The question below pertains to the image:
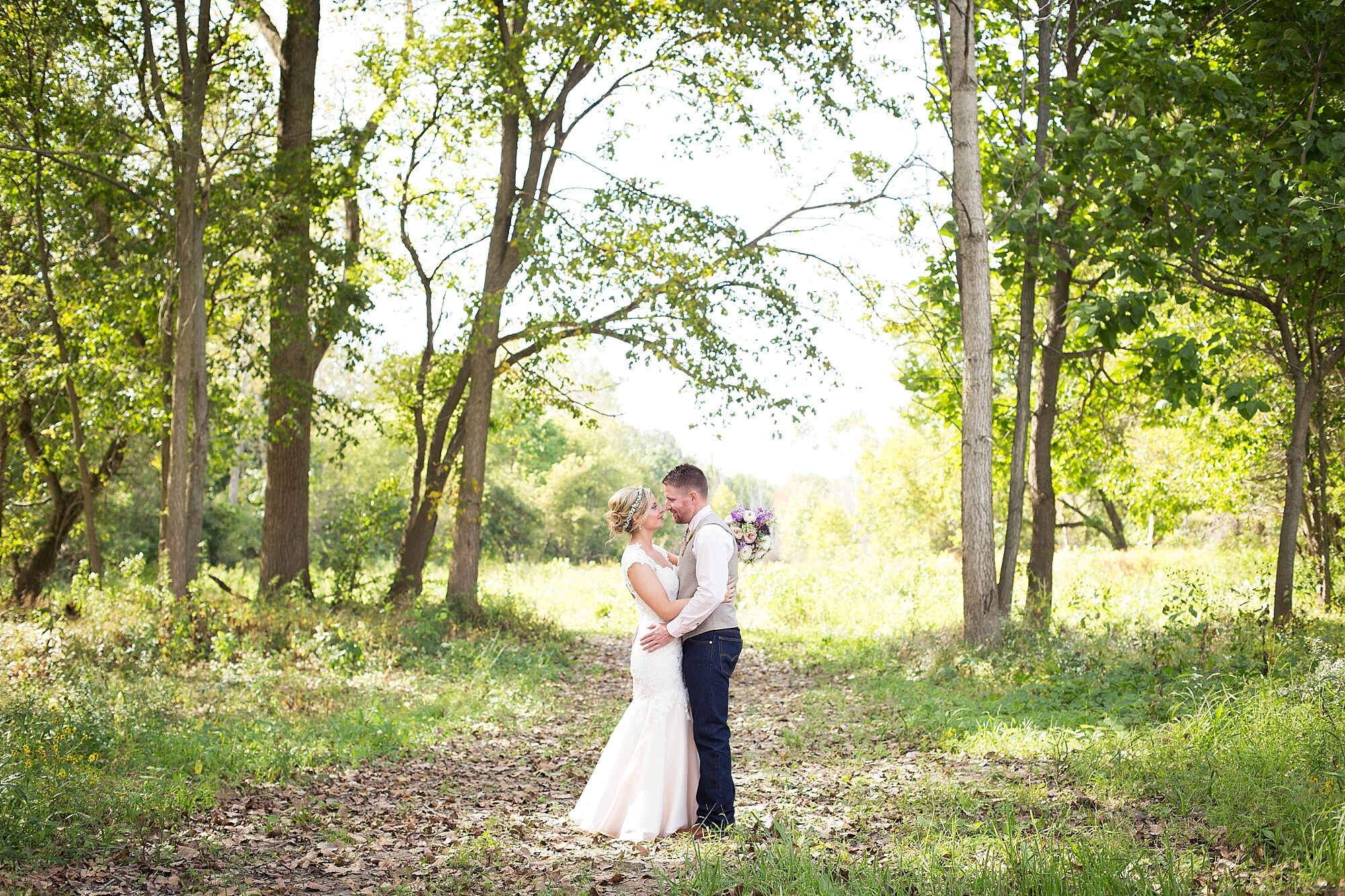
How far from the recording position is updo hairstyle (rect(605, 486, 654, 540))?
22.2ft

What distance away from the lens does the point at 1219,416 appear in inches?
794

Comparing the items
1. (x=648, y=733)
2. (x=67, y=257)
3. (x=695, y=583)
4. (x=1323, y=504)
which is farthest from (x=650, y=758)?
(x=67, y=257)

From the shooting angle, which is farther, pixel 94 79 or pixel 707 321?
pixel 707 321

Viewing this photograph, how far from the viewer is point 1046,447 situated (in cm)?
1398

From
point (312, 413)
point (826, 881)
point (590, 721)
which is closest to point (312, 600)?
point (312, 413)

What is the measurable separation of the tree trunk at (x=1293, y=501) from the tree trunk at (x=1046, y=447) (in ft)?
9.02

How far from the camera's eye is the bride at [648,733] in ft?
21.9

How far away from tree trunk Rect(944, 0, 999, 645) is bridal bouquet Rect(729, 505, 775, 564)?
535cm

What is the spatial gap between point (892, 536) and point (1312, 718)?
36.7m

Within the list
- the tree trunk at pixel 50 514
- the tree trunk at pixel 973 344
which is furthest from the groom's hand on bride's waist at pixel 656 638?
the tree trunk at pixel 50 514

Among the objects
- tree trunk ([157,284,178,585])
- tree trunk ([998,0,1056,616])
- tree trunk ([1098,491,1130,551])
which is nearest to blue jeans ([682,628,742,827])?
tree trunk ([998,0,1056,616])

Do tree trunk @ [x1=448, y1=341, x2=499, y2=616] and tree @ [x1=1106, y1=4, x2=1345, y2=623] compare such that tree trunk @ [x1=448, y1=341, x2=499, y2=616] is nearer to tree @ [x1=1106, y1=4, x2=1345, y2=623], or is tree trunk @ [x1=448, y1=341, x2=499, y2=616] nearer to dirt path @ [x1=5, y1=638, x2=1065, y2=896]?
dirt path @ [x1=5, y1=638, x2=1065, y2=896]

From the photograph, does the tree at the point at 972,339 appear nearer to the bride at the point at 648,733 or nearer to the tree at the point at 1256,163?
the tree at the point at 1256,163

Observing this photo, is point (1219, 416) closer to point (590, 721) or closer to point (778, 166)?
point (778, 166)
